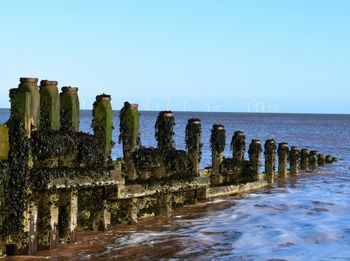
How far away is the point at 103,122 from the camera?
464 inches

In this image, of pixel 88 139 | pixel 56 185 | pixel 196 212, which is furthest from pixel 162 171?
pixel 56 185

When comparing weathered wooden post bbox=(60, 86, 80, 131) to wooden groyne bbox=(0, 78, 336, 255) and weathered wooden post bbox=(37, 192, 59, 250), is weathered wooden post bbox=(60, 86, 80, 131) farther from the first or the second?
weathered wooden post bbox=(37, 192, 59, 250)

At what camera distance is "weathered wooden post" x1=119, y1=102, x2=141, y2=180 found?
42.0 ft

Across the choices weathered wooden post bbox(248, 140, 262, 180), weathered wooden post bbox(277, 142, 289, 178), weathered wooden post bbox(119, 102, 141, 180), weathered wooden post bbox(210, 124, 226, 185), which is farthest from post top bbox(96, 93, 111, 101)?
weathered wooden post bbox(277, 142, 289, 178)

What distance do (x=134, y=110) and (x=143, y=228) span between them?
7.85ft

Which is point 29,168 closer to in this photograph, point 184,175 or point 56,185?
point 56,185

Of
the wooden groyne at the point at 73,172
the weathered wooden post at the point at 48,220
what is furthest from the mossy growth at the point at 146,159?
the weathered wooden post at the point at 48,220

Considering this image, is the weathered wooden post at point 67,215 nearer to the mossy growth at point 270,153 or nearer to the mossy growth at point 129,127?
the mossy growth at point 129,127

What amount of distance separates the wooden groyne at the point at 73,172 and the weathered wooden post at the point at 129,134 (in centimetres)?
2

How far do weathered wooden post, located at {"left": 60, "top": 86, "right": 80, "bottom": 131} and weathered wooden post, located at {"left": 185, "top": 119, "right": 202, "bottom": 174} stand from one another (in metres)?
4.77

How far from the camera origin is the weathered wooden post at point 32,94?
9.69 meters

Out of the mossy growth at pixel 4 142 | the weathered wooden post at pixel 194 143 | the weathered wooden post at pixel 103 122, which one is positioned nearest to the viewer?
the mossy growth at pixel 4 142

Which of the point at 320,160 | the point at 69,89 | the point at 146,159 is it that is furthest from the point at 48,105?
the point at 320,160

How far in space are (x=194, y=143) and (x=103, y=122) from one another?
14.8 feet
